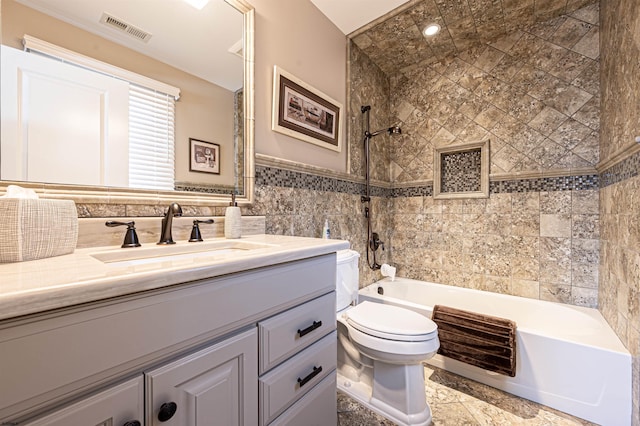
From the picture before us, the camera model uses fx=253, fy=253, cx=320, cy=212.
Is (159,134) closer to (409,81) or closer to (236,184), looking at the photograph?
(236,184)

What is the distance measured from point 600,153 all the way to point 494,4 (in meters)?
1.32

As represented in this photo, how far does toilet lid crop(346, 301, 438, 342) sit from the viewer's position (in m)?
1.28

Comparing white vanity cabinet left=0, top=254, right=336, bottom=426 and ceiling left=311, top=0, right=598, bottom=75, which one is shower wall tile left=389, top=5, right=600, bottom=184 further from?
white vanity cabinet left=0, top=254, right=336, bottom=426

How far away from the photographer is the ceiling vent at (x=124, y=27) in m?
0.96

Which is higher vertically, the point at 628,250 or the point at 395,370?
the point at 628,250

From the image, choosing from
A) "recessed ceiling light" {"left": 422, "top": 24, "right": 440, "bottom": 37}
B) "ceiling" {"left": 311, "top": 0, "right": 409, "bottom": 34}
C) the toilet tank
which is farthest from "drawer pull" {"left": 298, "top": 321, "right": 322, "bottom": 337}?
"recessed ceiling light" {"left": 422, "top": 24, "right": 440, "bottom": 37}

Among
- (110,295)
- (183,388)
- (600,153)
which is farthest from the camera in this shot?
(600,153)

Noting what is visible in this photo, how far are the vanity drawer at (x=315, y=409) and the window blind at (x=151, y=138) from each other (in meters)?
1.01

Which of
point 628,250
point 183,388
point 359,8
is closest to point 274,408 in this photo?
point 183,388

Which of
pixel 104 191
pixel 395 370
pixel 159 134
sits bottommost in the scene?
pixel 395 370

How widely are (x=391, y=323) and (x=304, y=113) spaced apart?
4.76 ft

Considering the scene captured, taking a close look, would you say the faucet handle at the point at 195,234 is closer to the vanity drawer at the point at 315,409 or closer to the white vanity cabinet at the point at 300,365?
the white vanity cabinet at the point at 300,365

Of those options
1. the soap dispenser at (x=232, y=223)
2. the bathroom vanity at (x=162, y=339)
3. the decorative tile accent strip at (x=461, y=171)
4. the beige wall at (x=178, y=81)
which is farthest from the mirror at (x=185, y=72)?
the decorative tile accent strip at (x=461, y=171)

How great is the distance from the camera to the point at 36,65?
0.84m
